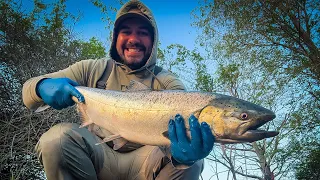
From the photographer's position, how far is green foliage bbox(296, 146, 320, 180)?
39.5 ft

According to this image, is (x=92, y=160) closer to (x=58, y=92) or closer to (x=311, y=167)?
(x=58, y=92)

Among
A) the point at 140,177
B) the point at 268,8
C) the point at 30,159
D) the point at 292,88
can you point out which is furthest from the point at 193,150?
the point at 292,88

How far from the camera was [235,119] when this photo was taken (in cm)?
210

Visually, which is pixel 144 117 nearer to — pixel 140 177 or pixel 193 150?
pixel 193 150

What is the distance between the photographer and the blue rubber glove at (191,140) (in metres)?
2.20

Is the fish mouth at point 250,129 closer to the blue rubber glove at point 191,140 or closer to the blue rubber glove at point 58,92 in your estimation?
the blue rubber glove at point 191,140

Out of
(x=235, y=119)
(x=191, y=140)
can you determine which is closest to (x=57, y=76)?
(x=191, y=140)

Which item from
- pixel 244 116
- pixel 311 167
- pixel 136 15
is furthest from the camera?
pixel 311 167

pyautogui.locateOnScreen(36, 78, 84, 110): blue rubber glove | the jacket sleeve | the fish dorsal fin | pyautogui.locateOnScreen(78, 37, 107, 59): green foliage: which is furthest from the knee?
pyautogui.locateOnScreen(78, 37, 107, 59): green foliage

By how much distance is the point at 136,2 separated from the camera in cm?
380

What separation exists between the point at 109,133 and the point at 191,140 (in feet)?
3.19

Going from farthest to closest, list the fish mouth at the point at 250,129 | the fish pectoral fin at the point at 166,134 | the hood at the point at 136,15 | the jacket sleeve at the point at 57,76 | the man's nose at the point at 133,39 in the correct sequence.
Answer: the hood at the point at 136,15 < the man's nose at the point at 133,39 < the jacket sleeve at the point at 57,76 < the fish pectoral fin at the point at 166,134 < the fish mouth at the point at 250,129

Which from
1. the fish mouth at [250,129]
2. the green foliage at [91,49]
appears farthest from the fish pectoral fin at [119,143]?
the green foliage at [91,49]

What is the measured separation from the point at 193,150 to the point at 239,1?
1040cm
